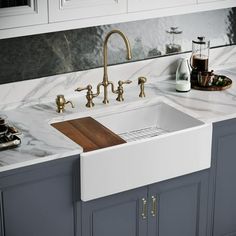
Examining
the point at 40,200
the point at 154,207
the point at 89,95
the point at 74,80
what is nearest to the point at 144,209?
the point at 154,207

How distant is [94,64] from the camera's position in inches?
171

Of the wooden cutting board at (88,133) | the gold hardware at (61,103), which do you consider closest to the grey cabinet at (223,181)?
the wooden cutting board at (88,133)

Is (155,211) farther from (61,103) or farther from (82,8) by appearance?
(82,8)

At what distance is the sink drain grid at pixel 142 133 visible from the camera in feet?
14.0

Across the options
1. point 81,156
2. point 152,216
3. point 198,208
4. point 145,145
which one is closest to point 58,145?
point 81,156

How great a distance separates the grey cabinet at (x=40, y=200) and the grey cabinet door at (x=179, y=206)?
0.49m

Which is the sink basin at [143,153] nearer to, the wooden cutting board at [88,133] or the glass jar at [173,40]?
the wooden cutting board at [88,133]

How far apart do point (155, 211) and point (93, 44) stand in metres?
1.05

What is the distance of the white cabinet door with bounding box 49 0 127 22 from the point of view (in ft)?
12.5

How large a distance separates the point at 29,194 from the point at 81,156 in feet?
1.03

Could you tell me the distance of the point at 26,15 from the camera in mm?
3750

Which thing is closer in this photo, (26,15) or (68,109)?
(26,15)

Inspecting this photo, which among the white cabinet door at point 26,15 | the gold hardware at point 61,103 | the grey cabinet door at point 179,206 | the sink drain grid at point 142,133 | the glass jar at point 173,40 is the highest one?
the white cabinet door at point 26,15

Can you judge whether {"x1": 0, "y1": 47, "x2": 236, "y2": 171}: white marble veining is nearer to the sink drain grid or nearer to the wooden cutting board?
the wooden cutting board
